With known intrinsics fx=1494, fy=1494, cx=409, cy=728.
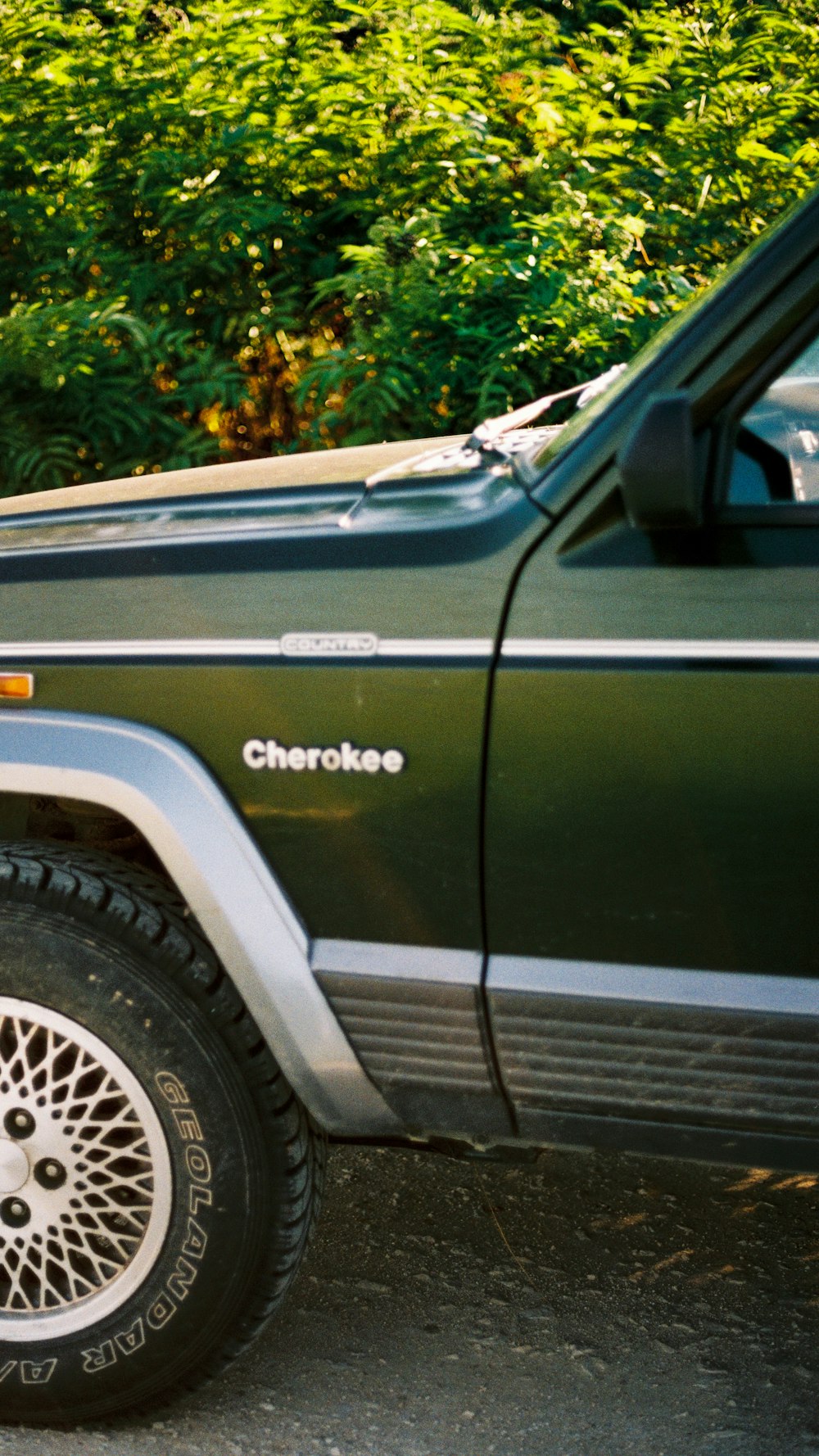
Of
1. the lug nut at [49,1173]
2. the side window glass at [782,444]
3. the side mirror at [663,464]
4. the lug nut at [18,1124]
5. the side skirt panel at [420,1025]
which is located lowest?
the lug nut at [49,1173]

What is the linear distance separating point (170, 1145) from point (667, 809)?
950 mm

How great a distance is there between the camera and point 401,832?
205 cm

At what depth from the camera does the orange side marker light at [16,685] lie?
2217mm

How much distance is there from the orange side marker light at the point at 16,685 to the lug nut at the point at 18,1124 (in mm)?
659

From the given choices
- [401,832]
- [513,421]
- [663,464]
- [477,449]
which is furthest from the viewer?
[513,421]

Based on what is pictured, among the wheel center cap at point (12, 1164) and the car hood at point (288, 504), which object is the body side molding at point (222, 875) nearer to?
the car hood at point (288, 504)

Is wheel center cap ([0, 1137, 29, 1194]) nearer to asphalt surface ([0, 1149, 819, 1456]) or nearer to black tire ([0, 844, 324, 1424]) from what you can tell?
black tire ([0, 844, 324, 1424])

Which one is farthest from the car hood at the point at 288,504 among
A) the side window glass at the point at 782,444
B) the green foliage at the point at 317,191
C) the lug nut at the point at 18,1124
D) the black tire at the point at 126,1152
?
the green foliage at the point at 317,191

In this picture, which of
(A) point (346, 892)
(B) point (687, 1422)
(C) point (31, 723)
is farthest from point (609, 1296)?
(C) point (31, 723)

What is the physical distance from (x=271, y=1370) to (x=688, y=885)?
4.10 feet

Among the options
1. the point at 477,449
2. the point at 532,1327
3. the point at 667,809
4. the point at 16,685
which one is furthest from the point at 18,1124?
the point at 477,449

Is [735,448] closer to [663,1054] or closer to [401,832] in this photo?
[401,832]

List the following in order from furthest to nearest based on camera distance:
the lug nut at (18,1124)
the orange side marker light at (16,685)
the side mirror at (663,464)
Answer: the lug nut at (18,1124)
the orange side marker light at (16,685)
the side mirror at (663,464)

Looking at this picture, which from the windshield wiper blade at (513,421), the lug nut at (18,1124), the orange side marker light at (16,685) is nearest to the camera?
the orange side marker light at (16,685)
